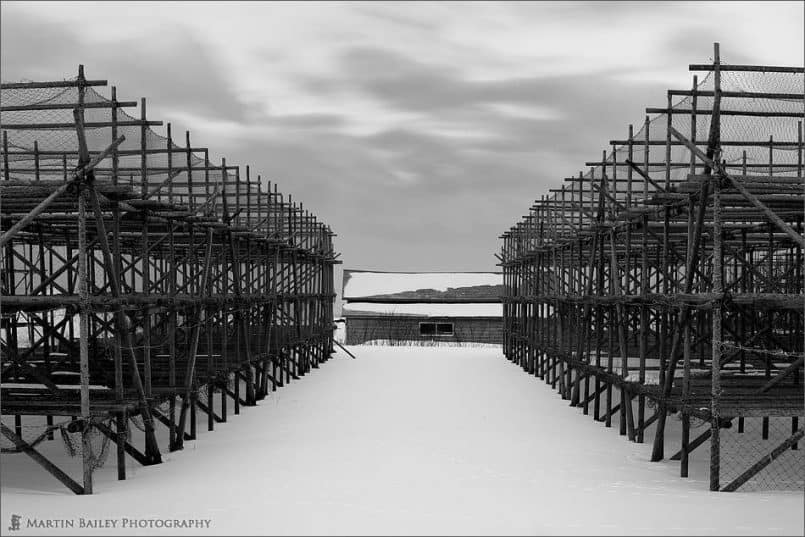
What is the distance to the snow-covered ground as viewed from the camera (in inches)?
358

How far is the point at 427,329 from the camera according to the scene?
140 ft

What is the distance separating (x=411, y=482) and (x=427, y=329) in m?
31.4

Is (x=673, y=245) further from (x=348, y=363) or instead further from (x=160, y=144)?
(x=160, y=144)

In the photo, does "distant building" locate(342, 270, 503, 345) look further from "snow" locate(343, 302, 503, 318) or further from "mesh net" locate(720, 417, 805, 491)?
"mesh net" locate(720, 417, 805, 491)

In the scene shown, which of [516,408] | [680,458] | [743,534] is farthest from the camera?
[516,408]

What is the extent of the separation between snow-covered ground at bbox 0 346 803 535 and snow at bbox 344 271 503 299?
90.7 ft

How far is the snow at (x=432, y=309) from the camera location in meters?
42.4

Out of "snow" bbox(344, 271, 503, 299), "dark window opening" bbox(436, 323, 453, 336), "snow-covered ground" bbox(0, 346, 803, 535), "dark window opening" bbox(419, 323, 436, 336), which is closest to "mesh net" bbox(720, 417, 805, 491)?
"snow-covered ground" bbox(0, 346, 803, 535)

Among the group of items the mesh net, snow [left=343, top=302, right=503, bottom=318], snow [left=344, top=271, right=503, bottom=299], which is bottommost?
the mesh net

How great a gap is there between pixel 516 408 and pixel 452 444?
4973 millimetres

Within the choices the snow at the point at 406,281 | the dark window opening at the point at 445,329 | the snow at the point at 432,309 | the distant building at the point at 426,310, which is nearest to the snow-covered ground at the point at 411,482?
the distant building at the point at 426,310

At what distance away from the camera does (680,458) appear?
1266 cm

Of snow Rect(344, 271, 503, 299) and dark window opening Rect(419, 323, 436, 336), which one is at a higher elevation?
snow Rect(344, 271, 503, 299)

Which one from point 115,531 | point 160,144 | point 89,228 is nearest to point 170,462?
point 115,531
